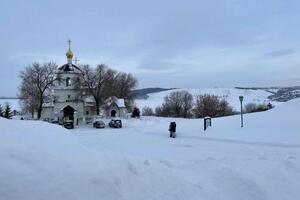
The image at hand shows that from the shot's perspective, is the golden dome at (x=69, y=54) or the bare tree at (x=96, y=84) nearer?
the bare tree at (x=96, y=84)

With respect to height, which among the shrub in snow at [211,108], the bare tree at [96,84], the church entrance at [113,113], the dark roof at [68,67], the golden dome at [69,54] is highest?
the golden dome at [69,54]

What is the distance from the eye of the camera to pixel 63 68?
55.1m

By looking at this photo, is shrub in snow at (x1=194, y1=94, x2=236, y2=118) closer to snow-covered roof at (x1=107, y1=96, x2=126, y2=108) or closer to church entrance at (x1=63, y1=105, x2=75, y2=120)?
snow-covered roof at (x1=107, y1=96, x2=126, y2=108)

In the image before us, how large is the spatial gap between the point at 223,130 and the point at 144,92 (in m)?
160

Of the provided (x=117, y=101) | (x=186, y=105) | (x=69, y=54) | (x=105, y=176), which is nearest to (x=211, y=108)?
(x=186, y=105)

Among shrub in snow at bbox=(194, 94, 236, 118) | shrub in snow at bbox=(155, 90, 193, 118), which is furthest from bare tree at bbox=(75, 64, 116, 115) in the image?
shrub in snow at bbox=(155, 90, 193, 118)

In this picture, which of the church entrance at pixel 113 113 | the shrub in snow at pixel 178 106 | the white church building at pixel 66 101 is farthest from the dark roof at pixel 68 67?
the shrub in snow at pixel 178 106

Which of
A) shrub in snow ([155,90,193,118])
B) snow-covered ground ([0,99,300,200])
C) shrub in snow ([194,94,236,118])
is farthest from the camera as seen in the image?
shrub in snow ([155,90,193,118])

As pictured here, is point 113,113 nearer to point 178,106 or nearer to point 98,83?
point 98,83

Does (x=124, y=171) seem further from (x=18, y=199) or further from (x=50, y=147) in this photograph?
(x=18, y=199)

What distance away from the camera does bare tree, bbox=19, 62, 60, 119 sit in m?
53.8

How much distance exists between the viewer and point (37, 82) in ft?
176

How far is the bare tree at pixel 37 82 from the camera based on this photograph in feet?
176

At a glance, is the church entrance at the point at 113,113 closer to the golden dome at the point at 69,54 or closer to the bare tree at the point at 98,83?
the bare tree at the point at 98,83
